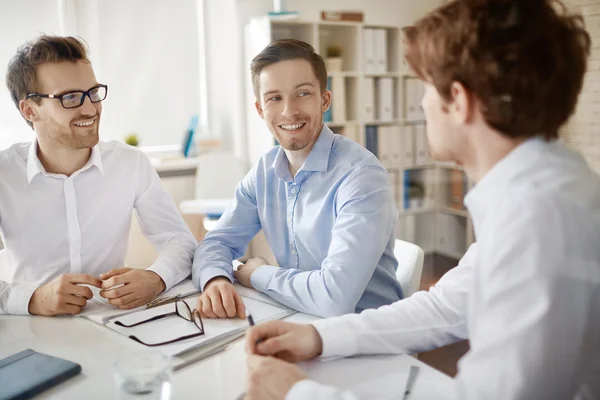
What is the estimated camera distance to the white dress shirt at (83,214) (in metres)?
1.59

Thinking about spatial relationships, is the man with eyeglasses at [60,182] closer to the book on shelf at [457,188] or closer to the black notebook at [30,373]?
the black notebook at [30,373]

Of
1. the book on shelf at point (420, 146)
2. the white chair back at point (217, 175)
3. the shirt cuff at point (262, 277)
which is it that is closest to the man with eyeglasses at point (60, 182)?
the shirt cuff at point (262, 277)

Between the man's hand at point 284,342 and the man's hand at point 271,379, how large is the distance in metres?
0.06

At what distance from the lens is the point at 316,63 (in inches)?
63.0

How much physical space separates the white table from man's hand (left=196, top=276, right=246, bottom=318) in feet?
0.45

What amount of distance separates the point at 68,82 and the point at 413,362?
4.11ft

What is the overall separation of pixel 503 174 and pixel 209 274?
0.86 meters

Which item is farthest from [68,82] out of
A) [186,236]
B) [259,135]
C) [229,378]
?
[259,135]

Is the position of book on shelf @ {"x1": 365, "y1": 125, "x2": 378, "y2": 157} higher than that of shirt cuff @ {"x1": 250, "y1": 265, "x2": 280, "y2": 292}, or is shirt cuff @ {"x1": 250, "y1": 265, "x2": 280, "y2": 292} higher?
book on shelf @ {"x1": 365, "y1": 125, "x2": 378, "y2": 157}

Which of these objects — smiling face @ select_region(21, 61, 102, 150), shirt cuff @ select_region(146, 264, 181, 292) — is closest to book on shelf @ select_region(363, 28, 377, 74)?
smiling face @ select_region(21, 61, 102, 150)

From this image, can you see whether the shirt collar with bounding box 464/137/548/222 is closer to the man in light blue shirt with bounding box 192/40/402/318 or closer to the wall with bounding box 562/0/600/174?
the man in light blue shirt with bounding box 192/40/402/318

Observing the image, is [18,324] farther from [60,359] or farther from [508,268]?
[508,268]

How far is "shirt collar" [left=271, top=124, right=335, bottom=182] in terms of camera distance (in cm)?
149

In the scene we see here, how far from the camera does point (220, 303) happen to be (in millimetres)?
1205
